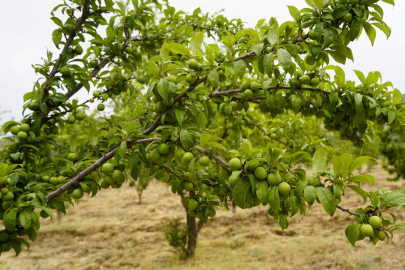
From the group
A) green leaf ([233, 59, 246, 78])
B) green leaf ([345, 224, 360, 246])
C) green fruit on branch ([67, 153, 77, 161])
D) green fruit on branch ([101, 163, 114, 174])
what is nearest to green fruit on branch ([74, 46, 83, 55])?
green fruit on branch ([67, 153, 77, 161])

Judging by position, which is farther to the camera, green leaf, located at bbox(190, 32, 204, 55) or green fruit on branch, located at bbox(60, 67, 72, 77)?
green fruit on branch, located at bbox(60, 67, 72, 77)

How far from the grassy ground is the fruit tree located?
5101 mm

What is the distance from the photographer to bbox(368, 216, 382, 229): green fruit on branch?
1.15m

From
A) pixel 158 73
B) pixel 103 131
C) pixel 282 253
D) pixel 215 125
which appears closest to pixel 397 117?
pixel 158 73

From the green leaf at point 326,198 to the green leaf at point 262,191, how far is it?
8.3 inches

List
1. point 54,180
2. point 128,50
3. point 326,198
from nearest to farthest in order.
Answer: point 326,198, point 54,180, point 128,50

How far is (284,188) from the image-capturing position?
3.89 ft

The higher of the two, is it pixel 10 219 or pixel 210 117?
pixel 210 117

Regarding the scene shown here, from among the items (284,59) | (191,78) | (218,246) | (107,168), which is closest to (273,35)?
(284,59)

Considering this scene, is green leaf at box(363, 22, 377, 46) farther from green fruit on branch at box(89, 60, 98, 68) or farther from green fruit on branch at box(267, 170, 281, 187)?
green fruit on branch at box(89, 60, 98, 68)

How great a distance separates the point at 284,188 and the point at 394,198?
48 cm

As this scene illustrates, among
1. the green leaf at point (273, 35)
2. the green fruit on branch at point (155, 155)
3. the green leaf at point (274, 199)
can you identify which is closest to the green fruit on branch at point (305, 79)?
the green leaf at point (273, 35)

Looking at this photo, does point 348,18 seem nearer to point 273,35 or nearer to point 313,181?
point 273,35

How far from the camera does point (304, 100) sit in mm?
1816
